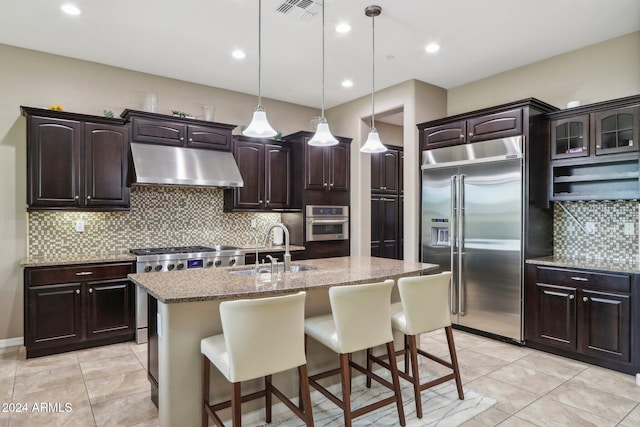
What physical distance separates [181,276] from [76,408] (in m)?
1.18

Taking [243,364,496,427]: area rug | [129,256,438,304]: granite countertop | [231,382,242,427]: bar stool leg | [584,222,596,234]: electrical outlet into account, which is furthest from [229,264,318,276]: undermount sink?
[584,222,596,234]: electrical outlet

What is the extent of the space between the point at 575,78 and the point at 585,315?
2391 mm

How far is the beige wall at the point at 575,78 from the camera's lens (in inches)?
143

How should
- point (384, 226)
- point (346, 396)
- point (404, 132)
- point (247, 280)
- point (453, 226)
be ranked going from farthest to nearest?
point (384, 226) < point (404, 132) < point (453, 226) < point (247, 280) < point (346, 396)

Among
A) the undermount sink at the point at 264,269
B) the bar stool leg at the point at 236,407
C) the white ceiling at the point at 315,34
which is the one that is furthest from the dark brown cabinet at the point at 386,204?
the bar stool leg at the point at 236,407

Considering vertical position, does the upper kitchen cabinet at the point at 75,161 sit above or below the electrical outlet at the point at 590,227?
above

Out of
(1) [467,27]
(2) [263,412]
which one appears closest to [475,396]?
(2) [263,412]

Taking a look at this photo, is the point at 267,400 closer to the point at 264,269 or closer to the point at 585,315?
the point at 264,269

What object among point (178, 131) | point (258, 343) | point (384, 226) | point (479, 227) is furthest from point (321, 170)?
point (258, 343)

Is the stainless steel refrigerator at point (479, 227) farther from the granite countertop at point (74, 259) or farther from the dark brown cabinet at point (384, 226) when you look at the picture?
the granite countertop at point (74, 259)

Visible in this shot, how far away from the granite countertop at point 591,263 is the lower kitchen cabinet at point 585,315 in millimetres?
46

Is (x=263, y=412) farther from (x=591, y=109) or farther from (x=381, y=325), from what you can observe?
(x=591, y=109)

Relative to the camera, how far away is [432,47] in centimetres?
390

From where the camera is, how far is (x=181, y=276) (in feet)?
8.68
